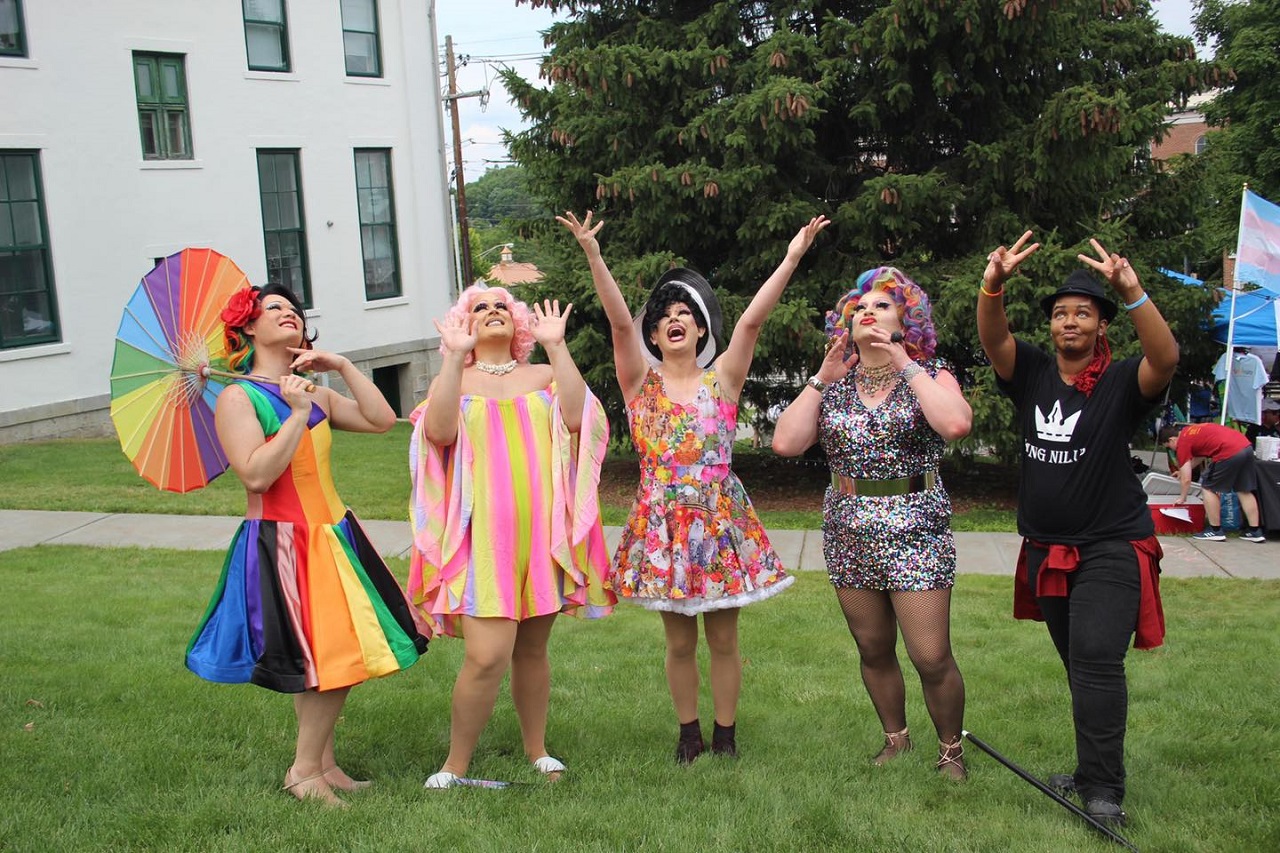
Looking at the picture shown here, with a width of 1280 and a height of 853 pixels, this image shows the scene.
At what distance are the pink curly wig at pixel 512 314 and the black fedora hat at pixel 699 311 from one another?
1.37 feet

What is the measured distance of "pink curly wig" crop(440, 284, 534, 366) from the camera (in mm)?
4270

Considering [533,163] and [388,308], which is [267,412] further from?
[388,308]

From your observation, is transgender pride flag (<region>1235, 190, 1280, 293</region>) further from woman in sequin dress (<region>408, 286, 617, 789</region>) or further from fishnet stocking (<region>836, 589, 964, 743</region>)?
woman in sequin dress (<region>408, 286, 617, 789</region>)

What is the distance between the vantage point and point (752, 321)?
429 centimetres

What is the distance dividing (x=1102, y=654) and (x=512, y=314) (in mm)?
2369

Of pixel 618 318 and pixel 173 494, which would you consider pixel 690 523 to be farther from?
pixel 173 494

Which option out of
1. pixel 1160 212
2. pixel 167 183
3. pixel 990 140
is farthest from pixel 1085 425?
pixel 167 183

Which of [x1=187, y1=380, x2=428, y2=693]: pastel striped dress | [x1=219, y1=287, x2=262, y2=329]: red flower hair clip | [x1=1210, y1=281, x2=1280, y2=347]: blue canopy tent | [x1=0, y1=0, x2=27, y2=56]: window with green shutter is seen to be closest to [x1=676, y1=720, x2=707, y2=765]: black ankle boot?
[x1=187, y1=380, x2=428, y2=693]: pastel striped dress

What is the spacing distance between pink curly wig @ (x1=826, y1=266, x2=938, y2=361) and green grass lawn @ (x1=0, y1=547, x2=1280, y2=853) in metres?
1.59

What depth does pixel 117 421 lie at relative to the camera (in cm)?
400

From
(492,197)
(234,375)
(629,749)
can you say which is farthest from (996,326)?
(492,197)

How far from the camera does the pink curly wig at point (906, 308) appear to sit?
4168 millimetres

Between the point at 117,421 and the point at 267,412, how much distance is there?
512 millimetres

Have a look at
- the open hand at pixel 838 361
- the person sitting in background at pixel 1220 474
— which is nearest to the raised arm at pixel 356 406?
the open hand at pixel 838 361
